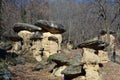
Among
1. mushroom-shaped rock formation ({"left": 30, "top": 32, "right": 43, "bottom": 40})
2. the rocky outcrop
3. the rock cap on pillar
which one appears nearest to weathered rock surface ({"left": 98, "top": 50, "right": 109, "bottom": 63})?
the rocky outcrop

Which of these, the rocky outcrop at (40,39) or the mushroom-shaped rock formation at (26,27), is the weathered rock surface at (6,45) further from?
the mushroom-shaped rock formation at (26,27)

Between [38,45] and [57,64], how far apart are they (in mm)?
6296

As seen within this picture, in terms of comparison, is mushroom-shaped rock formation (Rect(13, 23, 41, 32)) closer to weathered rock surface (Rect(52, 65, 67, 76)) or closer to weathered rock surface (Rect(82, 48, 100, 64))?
weathered rock surface (Rect(52, 65, 67, 76))

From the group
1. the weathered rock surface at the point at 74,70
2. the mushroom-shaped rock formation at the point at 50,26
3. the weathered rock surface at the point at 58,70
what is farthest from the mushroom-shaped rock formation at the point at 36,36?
the weathered rock surface at the point at 74,70

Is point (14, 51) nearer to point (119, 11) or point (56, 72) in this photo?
point (56, 72)

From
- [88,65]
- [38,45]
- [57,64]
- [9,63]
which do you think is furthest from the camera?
[38,45]

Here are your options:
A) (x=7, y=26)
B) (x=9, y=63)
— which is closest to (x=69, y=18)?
(x=7, y=26)

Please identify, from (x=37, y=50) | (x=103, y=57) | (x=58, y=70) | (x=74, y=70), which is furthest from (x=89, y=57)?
(x=37, y=50)

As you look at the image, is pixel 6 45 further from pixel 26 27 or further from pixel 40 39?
pixel 40 39

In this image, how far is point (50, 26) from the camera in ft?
78.8

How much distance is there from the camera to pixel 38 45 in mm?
24594

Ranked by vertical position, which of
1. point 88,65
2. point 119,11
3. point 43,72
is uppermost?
point 119,11

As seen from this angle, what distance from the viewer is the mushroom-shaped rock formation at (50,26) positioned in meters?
24.0

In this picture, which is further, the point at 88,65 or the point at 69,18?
the point at 69,18
